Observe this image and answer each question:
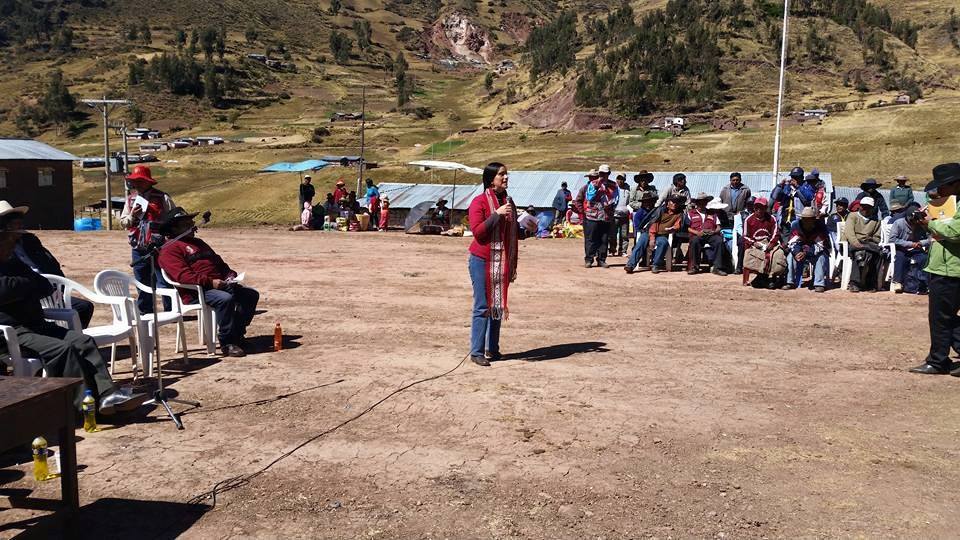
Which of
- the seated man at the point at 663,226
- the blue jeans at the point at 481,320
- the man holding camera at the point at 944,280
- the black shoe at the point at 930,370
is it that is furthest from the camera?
the seated man at the point at 663,226

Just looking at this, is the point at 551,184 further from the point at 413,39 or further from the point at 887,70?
the point at 413,39

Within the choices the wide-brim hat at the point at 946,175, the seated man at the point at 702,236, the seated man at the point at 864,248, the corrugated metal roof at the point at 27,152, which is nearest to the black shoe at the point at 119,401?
the wide-brim hat at the point at 946,175

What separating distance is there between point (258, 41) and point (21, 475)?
13147cm

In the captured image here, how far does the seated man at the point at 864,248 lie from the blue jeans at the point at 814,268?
0.45 metres

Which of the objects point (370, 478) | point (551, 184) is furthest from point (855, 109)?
point (370, 478)

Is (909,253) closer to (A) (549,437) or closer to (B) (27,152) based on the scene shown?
(A) (549,437)

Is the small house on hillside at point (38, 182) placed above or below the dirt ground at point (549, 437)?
above

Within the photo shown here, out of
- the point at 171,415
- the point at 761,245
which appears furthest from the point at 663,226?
the point at 171,415

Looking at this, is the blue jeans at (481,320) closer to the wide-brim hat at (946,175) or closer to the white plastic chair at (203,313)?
the white plastic chair at (203,313)

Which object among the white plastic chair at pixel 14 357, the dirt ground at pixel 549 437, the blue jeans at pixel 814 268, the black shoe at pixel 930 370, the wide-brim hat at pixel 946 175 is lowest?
the dirt ground at pixel 549 437

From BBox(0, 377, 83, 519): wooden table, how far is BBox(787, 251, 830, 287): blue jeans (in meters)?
11.5

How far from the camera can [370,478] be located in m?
5.25

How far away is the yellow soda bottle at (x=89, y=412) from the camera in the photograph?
19.3 ft

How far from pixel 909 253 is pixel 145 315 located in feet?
36.0
